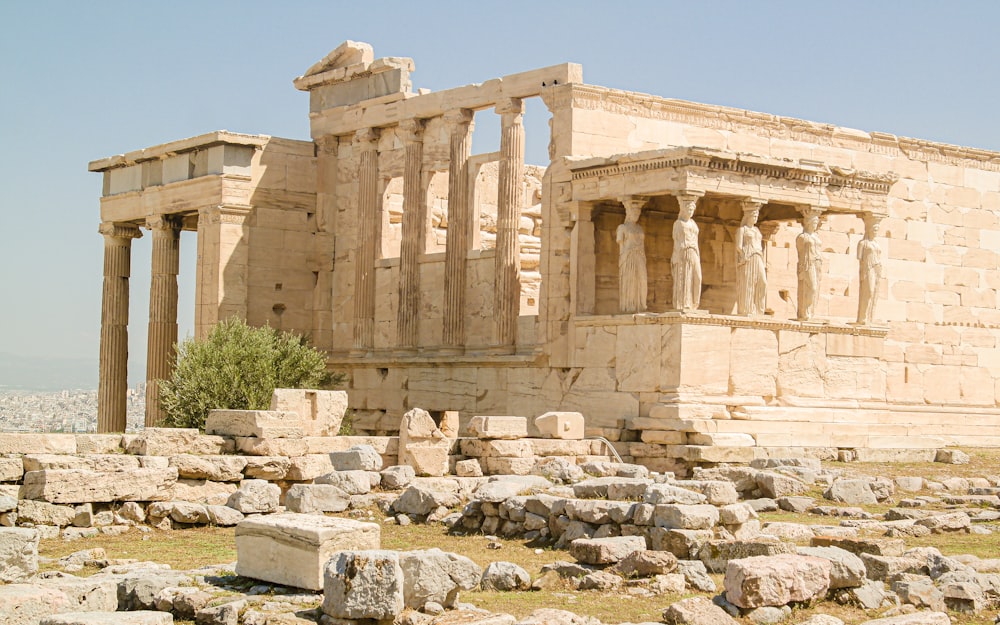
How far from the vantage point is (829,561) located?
10.6 meters

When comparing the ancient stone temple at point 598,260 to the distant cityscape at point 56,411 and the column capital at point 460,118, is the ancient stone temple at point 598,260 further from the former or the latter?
the distant cityscape at point 56,411

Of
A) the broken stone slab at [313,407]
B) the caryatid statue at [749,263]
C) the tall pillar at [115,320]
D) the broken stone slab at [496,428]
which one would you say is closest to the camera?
the broken stone slab at [313,407]

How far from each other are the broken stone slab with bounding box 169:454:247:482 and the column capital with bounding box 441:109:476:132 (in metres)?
10.2

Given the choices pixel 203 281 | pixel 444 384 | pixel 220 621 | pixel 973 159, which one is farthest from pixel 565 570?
pixel 973 159

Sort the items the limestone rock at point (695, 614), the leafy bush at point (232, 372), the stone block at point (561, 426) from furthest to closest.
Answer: the leafy bush at point (232, 372) → the stone block at point (561, 426) → the limestone rock at point (695, 614)

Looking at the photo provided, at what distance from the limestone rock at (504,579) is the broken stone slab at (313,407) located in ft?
21.2

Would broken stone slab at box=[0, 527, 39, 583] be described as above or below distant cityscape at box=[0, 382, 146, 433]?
above

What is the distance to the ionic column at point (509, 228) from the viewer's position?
23.9 metres

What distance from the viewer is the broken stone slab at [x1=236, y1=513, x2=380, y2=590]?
10336 mm

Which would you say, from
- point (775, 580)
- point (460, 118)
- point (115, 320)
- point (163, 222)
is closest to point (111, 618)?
point (775, 580)

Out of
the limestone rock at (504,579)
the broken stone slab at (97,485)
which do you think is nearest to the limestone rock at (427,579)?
the limestone rock at (504,579)

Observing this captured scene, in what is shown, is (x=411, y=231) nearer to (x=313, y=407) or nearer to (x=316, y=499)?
(x=313, y=407)

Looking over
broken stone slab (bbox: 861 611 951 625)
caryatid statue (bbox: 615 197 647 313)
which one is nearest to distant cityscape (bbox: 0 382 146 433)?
caryatid statue (bbox: 615 197 647 313)

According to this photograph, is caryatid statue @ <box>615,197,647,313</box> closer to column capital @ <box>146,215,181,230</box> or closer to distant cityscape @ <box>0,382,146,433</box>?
column capital @ <box>146,215,181,230</box>
